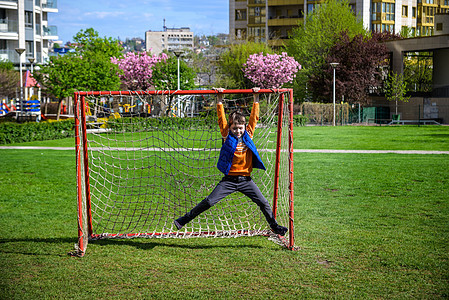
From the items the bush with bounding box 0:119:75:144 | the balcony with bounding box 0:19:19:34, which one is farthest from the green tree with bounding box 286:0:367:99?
the bush with bounding box 0:119:75:144

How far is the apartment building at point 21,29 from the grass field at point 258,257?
49.4m

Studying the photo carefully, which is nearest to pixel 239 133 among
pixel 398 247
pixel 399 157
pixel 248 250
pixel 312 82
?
pixel 248 250

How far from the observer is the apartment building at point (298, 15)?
75.6 m

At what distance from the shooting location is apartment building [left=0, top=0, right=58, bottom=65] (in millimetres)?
56188

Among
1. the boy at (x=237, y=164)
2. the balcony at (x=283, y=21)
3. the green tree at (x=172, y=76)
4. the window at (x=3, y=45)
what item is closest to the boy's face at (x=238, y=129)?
the boy at (x=237, y=164)

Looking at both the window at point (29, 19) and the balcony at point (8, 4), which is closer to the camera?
the balcony at point (8, 4)

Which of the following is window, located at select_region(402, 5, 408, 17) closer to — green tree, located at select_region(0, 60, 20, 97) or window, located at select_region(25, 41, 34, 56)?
window, located at select_region(25, 41, 34, 56)

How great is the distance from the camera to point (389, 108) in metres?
52.0

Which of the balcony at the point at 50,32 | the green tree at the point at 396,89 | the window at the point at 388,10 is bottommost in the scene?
the green tree at the point at 396,89

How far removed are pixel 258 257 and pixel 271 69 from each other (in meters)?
→ 46.4

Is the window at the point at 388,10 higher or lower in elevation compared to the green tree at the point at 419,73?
higher

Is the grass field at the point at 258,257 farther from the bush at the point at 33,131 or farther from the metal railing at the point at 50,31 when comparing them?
the metal railing at the point at 50,31

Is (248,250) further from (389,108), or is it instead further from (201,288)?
(389,108)

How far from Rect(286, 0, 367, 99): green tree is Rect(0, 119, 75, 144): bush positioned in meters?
29.2
